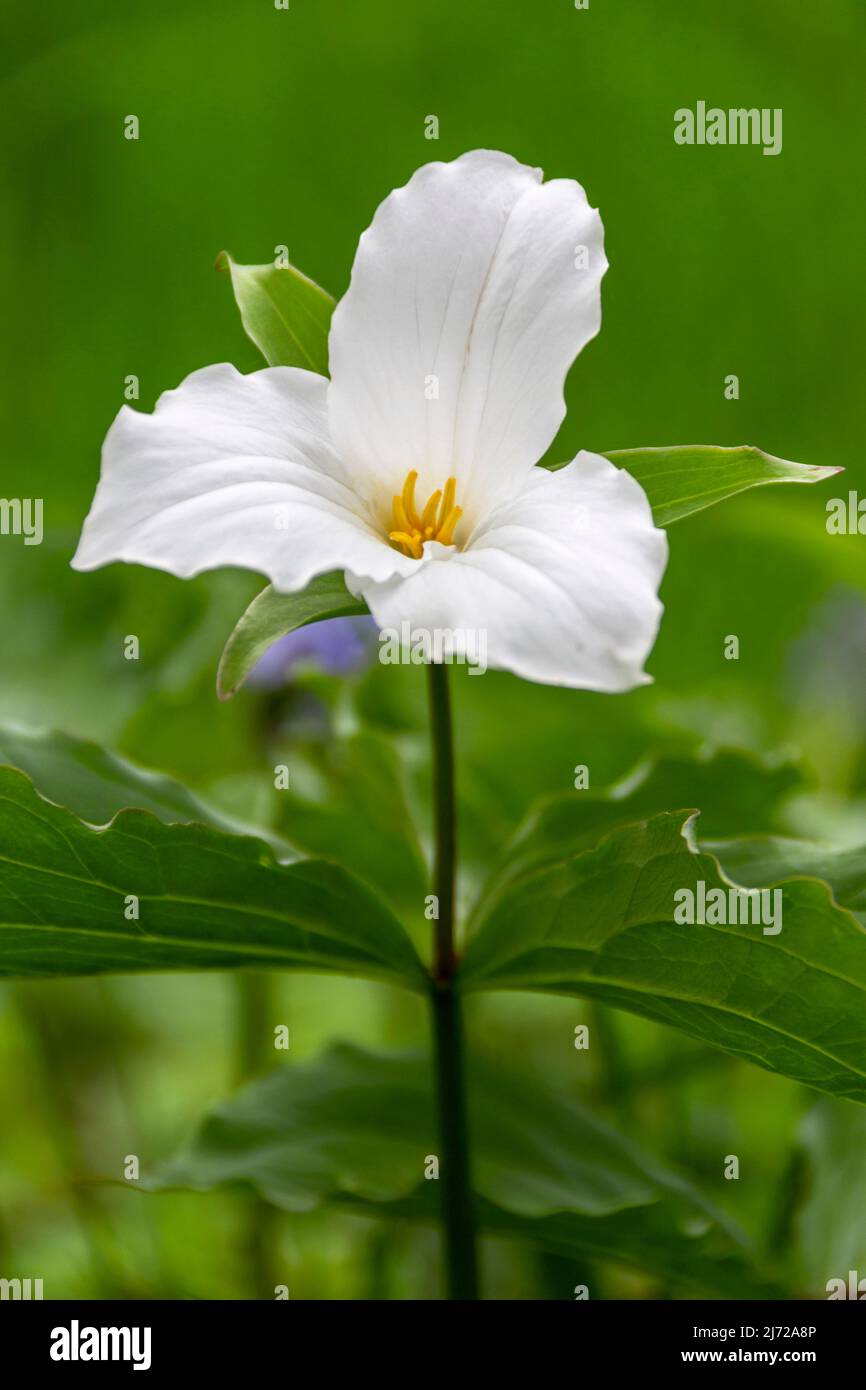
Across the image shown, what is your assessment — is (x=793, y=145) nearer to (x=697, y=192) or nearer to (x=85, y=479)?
(x=697, y=192)

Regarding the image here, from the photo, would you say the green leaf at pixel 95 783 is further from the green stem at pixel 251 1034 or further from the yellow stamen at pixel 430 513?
the green stem at pixel 251 1034

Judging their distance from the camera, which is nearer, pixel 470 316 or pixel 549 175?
pixel 470 316

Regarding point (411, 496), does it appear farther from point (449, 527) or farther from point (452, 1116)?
point (452, 1116)

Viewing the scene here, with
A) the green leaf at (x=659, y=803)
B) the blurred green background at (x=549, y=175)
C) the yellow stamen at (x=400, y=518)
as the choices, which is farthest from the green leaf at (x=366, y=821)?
the blurred green background at (x=549, y=175)

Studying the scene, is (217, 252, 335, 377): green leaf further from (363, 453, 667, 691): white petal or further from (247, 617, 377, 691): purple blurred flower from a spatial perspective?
(247, 617, 377, 691): purple blurred flower

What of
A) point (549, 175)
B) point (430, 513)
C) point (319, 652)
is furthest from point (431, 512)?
point (549, 175)
